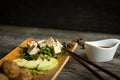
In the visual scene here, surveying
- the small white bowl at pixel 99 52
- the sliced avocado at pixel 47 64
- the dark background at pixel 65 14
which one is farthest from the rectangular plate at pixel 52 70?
the dark background at pixel 65 14

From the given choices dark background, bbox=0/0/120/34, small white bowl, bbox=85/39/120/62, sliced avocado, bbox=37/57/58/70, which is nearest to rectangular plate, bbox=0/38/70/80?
sliced avocado, bbox=37/57/58/70

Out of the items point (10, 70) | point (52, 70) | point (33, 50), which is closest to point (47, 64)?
point (52, 70)

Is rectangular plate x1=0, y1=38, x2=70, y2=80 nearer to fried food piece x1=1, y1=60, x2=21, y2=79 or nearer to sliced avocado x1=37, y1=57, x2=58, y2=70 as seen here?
sliced avocado x1=37, y1=57, x2=58, y2=70

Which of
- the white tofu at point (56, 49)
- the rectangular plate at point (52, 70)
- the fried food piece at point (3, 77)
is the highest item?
the white tofu at point (56, 49)

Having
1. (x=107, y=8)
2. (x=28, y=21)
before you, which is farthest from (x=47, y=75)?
(x=28, y=21)

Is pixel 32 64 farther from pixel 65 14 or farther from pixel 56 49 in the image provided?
pixel 65 14

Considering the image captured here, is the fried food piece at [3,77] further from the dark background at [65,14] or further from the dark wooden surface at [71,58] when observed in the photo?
the dark background at [65,14]

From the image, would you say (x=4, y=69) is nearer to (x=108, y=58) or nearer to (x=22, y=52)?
(x=22, y=52)

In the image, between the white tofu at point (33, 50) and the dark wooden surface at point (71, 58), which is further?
the white tofu at point (33, 50)
